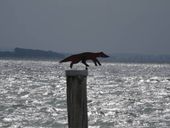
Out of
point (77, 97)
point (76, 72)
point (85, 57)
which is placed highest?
point (85, 57)

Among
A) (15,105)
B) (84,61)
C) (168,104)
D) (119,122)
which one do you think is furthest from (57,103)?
(84,61)

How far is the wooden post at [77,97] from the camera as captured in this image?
23.9 feet

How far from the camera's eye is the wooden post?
23.9 feet

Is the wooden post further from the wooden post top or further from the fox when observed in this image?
the fox

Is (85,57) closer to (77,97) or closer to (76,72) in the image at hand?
(76,72)

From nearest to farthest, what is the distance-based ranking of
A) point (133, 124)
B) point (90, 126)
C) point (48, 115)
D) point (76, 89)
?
point (76, 89)
point (90, 126)
point (133, 124)
point (48, 115)

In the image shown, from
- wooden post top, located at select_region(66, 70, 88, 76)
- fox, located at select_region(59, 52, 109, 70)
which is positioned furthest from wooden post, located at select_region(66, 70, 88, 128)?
fox, located at select_region(59, 52, 109, 70)

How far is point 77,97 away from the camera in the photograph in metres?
7.30

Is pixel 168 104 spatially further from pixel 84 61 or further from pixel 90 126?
pixel 84 61

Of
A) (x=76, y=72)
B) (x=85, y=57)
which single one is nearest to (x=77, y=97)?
(x=76, y=72)

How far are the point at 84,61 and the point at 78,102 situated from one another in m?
0.65

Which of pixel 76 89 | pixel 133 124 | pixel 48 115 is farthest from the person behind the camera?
pixel 48 115

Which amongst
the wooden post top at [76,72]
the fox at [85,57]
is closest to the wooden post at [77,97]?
the wooden post top at [76,72]

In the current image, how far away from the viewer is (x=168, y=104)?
5684 cm
